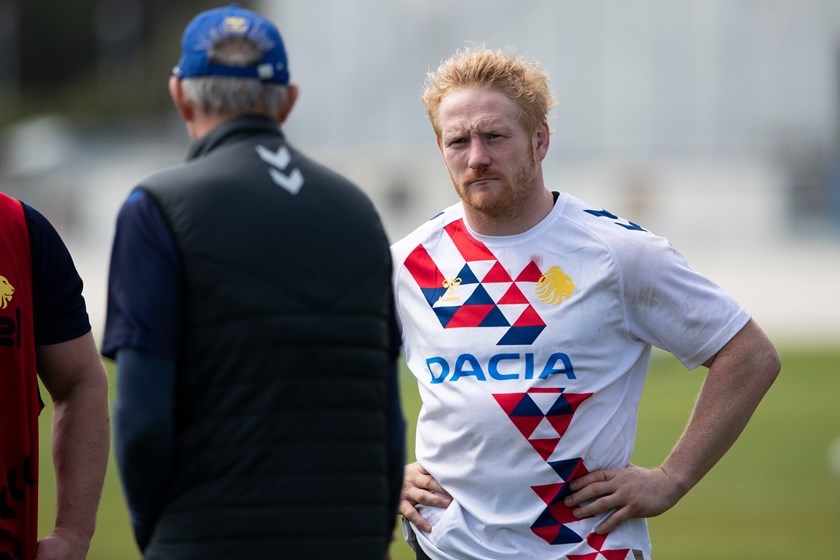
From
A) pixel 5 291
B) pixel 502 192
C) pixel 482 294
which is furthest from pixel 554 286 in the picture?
pixel 5 291

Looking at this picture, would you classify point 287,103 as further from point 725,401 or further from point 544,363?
point 725,401

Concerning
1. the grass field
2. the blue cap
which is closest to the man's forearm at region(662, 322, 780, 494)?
the blue cap

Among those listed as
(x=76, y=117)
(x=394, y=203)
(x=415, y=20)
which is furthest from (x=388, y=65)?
(x=76, y=117)

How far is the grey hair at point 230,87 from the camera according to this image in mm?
3084

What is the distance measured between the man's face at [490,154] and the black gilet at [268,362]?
0.90m

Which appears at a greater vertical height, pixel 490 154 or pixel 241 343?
pixel 490 154

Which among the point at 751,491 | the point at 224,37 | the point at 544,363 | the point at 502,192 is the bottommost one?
the point at 751,491

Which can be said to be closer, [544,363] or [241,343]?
[241,343]

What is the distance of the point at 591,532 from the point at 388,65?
41.7 metres

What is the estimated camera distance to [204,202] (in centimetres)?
297

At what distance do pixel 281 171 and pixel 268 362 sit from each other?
450 millimetres

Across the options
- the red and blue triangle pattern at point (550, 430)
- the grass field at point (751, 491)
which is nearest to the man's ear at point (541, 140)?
the red and blue triangle pattern at point (550, 430)

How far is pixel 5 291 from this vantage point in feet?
11.6

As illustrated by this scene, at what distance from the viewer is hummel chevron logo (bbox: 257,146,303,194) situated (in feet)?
10.1
